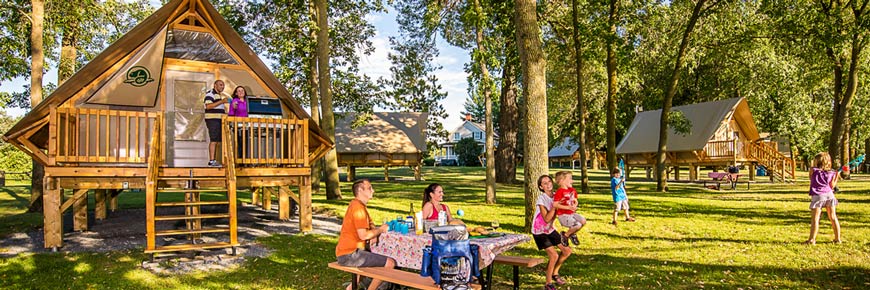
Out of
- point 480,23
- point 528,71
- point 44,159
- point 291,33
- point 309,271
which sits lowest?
point 309,271

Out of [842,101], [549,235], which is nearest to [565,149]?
[842,101]

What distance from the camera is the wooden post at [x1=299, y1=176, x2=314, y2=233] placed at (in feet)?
42.1

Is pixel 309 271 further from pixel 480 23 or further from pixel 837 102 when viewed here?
pixel 837 102

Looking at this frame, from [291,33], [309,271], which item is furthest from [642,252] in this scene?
[291,33]

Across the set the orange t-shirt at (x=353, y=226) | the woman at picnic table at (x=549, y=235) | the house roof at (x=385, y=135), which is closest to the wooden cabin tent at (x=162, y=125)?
the orange t-shirt at (x=353, y=226)

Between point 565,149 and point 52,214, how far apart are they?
61138 millimetres

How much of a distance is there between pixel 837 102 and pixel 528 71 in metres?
23.9

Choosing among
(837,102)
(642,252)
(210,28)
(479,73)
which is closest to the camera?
(642,252)

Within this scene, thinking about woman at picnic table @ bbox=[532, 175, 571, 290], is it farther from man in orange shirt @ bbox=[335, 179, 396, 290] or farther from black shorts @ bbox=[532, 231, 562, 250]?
man in orange shirt @ bbox=[335, 179, 396, 290]

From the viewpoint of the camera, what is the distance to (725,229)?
12.6 meters

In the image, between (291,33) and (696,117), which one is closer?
(291,33)

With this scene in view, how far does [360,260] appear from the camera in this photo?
260 inches

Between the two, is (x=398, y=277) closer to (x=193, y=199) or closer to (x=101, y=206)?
(x=193, y=199)

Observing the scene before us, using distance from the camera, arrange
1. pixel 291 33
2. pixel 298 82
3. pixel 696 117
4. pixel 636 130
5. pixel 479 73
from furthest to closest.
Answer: pixel 636 130
pixel 696 117
pixel 298 82
pixel 291 33
pixel 479 73
